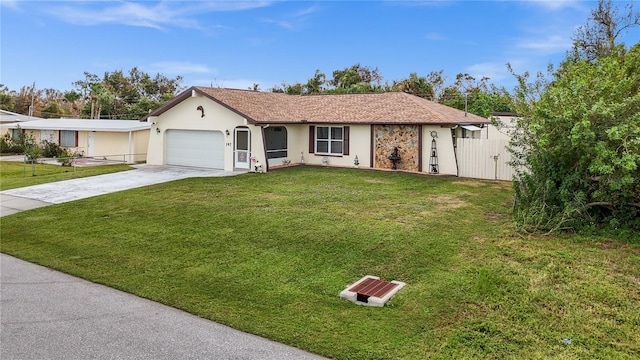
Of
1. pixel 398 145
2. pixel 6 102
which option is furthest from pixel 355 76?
pixel 6 102

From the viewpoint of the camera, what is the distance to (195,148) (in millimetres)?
21438

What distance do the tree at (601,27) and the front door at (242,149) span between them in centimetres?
1884

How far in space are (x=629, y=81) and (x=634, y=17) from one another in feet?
65.3

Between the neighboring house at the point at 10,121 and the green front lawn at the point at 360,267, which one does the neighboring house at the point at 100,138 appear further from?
the green front lawn at the point at 360,267

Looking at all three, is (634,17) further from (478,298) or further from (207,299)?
(207,299)

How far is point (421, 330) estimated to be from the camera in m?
5.07

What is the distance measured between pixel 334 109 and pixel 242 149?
556cm

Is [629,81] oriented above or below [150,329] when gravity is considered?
above

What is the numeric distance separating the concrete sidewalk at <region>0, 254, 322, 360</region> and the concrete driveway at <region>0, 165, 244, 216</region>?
7873 mm

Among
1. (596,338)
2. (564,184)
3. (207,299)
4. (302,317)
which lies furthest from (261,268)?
(564,184)

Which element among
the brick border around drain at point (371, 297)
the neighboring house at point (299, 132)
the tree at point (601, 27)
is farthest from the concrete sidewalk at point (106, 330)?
the tree at point (601, 27)

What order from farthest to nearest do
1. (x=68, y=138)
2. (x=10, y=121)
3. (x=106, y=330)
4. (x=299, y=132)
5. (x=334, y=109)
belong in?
(x=10, y=121)
(x=68, y=138)
(x=334, y=109)
(x=299, y=132)
(x=106, y=330)

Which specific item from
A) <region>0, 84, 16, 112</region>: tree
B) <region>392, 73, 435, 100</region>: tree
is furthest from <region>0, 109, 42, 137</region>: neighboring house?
<region>392, 73, 435, 100</region>: tree

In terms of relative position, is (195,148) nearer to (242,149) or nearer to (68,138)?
(242,149)
